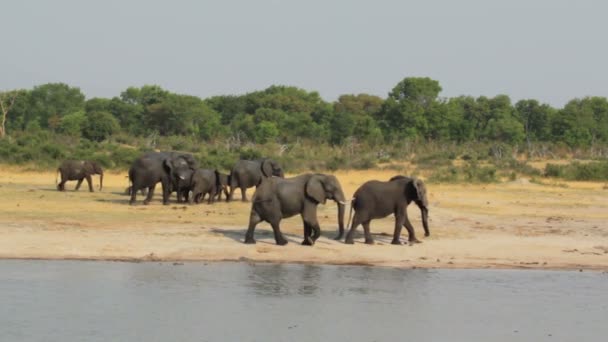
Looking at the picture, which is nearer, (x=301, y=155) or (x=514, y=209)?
(x=514, y=209)

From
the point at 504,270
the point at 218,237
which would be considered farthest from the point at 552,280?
the point at 218,237

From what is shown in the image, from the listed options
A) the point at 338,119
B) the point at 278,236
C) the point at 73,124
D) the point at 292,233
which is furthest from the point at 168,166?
the point at 338,119

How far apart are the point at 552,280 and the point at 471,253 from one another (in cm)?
245

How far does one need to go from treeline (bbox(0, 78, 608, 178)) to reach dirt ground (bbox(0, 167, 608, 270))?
55.7 ft

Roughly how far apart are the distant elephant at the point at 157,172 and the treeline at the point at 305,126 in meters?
16.7

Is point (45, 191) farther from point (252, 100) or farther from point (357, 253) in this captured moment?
Answer: point (252, 100)

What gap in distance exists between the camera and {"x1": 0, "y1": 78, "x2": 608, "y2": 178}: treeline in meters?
49.2

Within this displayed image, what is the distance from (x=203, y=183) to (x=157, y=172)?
130cm

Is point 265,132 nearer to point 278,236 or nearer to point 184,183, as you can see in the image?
point 184,183

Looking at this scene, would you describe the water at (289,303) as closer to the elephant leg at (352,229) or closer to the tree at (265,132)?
the elephant leg at (352,229)

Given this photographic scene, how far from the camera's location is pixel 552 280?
16281mm

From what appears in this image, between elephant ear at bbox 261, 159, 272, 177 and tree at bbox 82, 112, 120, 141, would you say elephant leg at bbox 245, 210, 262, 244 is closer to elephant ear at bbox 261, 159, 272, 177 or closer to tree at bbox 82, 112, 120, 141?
elephant ear at bbox 261, 159, 272, 177

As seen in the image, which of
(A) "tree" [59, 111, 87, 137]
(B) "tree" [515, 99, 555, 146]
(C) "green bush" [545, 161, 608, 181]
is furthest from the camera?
(B) "tree" [515, 99, 555, 146]

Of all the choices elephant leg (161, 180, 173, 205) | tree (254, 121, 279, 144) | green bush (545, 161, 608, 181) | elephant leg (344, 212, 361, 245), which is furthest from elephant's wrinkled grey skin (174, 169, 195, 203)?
tree (254, 121, 279, 144)
